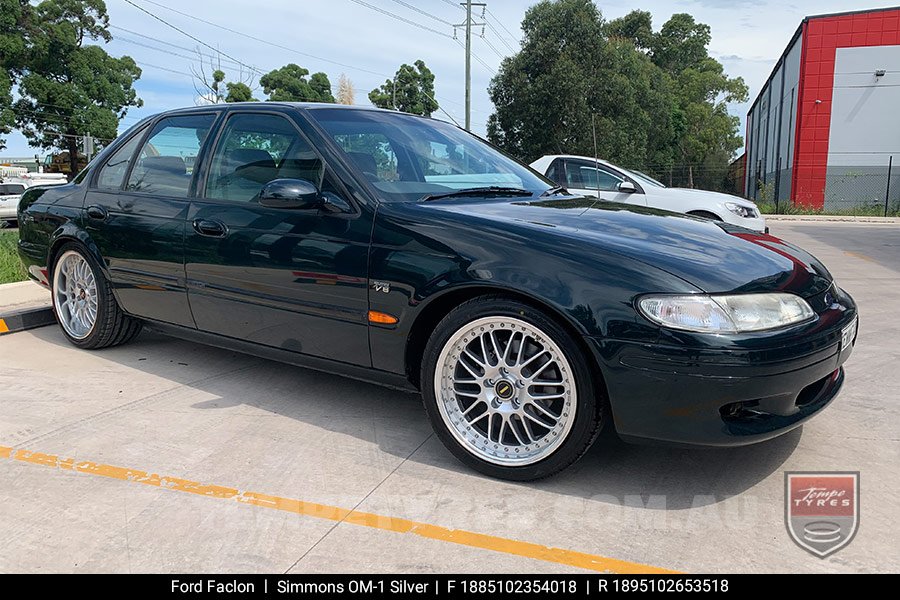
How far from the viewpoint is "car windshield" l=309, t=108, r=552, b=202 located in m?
3.55

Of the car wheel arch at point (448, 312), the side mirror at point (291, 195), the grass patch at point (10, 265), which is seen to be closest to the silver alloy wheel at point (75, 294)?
the side mirror at point (291, 195)

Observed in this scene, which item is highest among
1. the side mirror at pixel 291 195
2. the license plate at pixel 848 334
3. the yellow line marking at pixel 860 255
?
the side mirror at pixel 291 195

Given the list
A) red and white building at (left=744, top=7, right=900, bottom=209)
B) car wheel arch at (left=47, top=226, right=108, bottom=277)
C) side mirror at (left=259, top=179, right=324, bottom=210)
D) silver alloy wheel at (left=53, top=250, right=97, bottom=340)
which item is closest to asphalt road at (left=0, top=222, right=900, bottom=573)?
silver alloy wheel at (left=53, top=250, right=97, bottom=340)

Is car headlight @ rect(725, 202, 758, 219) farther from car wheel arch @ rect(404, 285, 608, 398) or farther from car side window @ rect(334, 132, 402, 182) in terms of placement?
car wheel arch @ rect(404, 285, 608, 398)

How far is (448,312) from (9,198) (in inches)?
1062

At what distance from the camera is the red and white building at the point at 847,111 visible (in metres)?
26.4

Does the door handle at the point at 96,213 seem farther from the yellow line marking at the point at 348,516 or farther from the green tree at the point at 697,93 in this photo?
the green tree at the point at 697,93

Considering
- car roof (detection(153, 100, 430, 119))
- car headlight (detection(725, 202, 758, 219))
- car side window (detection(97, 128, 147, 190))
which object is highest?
car roof (detection(153, 100, 430, 119))

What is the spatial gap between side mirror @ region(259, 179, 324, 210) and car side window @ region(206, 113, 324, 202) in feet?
0.54

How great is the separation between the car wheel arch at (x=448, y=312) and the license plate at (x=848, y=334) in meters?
1.09

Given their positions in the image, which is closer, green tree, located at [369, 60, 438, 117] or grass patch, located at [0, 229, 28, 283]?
grass patch, located at [0, 229, 28, 283]

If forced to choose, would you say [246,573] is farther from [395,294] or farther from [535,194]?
[535,194]

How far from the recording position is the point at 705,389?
257 cm

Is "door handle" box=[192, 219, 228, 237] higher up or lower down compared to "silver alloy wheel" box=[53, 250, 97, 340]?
higher up
